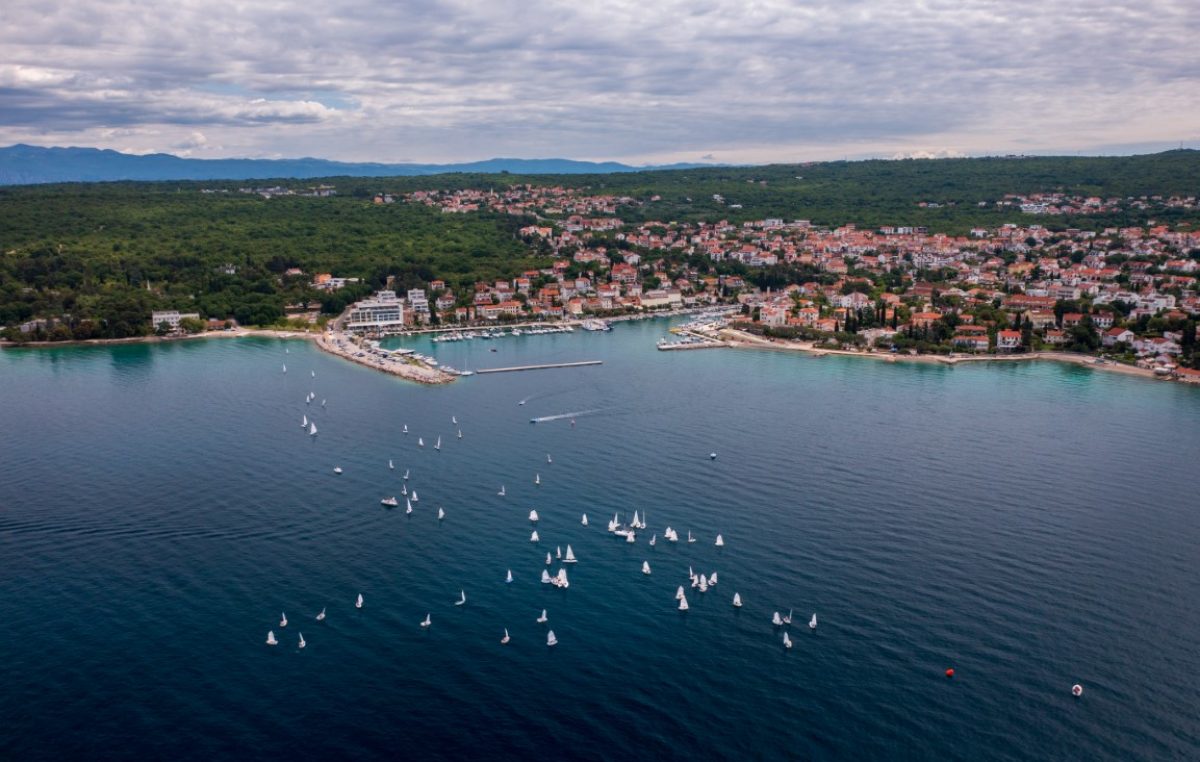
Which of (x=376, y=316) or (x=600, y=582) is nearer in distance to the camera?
(x=600, y=582)

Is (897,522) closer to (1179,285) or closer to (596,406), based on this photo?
(596,406)

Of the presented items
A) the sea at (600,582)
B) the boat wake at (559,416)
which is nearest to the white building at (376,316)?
the sea at (600,582)

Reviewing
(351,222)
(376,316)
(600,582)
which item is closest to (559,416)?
(600,582)

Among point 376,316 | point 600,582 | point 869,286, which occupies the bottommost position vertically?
point 600,582

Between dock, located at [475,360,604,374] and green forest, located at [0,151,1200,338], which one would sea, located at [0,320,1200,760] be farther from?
green forest, located at [0,151,1200,338]

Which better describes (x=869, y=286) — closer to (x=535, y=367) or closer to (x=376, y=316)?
(x=535, y=367)

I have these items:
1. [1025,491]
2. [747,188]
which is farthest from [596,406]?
[747,188]

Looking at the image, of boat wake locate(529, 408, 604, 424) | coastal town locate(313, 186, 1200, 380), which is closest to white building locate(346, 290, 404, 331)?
coastal town locate(313, 186, 1200, 380)
